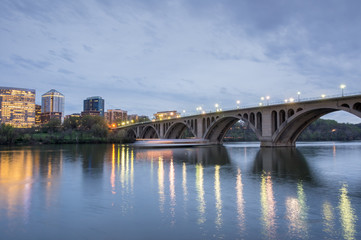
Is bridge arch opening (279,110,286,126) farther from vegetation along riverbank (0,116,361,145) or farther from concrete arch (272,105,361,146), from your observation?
vegetation along riverbank (0,116,361,145)

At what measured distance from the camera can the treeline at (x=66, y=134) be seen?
291 ft

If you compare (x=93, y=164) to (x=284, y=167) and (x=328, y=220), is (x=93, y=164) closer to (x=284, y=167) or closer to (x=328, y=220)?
(x=284, y=167)

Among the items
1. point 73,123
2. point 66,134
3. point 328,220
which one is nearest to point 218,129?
point 66,134

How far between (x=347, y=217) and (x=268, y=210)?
9.78ft

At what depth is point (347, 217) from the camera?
35.1 feet

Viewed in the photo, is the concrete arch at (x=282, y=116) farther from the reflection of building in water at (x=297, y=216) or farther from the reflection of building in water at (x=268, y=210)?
the reflection of building in water at (x=297, y=216)

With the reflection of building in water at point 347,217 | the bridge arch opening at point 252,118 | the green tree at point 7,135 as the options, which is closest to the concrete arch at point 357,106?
the bridge arch opening at point 252,118

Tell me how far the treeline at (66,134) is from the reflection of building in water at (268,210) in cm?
9173

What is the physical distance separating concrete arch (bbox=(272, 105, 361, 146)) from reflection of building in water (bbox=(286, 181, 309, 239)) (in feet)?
143

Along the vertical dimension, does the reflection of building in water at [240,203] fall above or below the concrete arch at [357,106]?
below

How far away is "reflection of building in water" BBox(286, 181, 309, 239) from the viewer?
9039mm

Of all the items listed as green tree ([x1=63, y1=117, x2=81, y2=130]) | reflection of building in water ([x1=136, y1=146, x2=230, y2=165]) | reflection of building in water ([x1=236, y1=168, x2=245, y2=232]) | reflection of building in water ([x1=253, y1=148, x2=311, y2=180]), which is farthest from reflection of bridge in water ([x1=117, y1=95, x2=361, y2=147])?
green tree ([x1=63, y1=117, x2=81, y2=130])

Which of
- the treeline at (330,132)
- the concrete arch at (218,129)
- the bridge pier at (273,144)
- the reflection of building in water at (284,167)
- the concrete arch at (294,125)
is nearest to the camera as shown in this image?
the reflection of building in water at (284,167)

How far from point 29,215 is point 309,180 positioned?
690 inches
